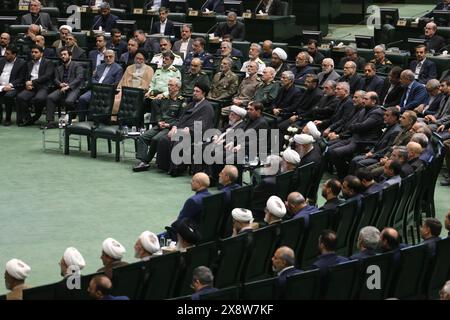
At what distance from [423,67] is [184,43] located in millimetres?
4720

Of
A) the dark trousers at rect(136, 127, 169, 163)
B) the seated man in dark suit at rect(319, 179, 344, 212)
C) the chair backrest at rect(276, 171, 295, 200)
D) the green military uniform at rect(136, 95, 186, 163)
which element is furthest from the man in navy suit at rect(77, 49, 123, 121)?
the seated man in dark suit at rect(319, 179, 344, 212)

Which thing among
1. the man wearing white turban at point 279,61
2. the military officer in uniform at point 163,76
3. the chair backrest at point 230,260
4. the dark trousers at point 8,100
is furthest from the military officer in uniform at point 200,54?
the chair backrest at point 230,260

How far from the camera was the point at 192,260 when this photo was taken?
32.2 feet

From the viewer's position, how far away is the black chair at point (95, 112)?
16.5m

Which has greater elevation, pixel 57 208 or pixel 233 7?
pixel 233 7

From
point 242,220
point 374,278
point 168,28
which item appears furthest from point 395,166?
point 168,28

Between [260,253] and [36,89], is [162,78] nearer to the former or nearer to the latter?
[36,89]

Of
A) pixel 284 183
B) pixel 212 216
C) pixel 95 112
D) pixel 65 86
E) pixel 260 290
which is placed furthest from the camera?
pixel 65 86

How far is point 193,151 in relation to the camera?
50.3ft

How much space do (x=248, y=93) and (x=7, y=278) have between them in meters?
8.24

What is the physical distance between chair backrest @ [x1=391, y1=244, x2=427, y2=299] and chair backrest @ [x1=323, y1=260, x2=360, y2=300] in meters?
0.51

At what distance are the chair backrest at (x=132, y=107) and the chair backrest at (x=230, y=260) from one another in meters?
6.67
